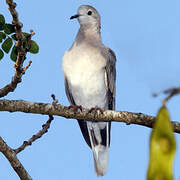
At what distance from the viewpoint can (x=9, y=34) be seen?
3510mm

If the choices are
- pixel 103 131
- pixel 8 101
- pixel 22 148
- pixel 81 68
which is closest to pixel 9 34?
pixel 8 101

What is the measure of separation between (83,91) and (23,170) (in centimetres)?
221

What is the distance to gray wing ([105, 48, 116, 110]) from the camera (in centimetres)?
556

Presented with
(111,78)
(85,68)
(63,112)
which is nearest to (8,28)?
(63,112)

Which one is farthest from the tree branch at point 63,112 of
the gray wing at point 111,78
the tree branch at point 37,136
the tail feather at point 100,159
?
the tail feather at point 100,159

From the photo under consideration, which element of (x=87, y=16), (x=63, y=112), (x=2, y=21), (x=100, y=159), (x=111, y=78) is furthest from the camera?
(x=87, y=16)

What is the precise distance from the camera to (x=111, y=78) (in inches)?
223

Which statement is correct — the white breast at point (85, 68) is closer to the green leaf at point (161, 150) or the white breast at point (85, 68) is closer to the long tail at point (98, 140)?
the long tail at point (98, 140)

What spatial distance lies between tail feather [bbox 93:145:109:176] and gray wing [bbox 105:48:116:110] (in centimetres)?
76

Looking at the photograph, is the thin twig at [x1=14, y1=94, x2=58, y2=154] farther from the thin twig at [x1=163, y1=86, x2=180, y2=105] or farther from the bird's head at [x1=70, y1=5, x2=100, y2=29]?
the thin twig at [x1=163, y1=86, x2=180, y2=105]

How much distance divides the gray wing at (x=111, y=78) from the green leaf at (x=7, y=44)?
2.27 meters

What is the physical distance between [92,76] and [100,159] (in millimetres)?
1474

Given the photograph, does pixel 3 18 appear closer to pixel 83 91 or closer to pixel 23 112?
pixel 23 112

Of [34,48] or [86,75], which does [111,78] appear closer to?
[86,75]
